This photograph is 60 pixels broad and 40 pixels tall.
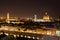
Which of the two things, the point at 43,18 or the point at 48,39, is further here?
the point at 43,18

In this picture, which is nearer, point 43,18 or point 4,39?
point 4,39

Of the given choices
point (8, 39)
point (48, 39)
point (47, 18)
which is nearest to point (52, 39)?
point (48, 39)

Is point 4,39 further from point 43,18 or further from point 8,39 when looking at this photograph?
point 43,18

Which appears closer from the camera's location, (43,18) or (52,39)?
(52,39)

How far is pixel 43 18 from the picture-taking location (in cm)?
3834

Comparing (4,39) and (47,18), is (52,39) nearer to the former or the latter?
(4,39)

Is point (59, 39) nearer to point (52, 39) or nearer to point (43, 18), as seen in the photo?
point (52, 39)

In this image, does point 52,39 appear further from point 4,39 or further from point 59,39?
point 4,39

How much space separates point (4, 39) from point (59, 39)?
A: 219cm

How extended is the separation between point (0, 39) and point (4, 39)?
0.29 m

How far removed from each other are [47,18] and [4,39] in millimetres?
27306

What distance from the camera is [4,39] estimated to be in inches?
401

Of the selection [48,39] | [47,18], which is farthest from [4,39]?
[47,18]

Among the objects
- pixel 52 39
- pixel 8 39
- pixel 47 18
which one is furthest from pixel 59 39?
pixel 47 18
